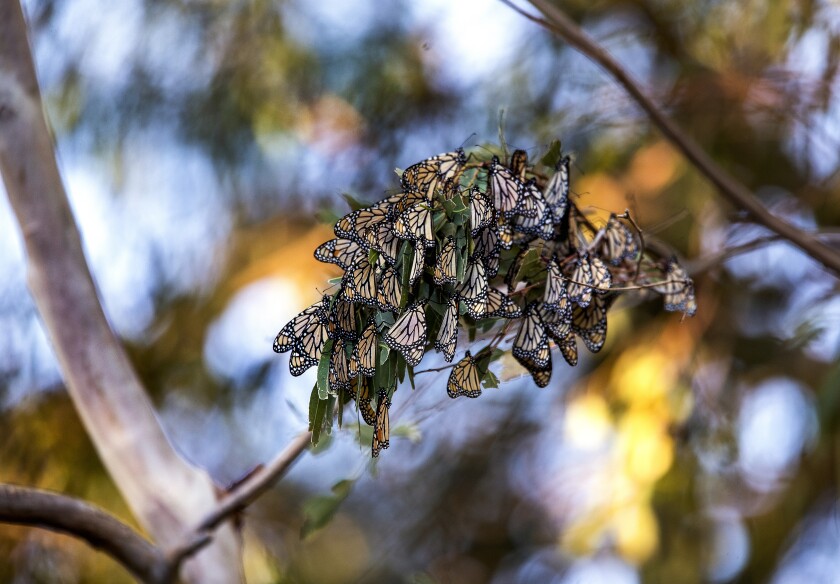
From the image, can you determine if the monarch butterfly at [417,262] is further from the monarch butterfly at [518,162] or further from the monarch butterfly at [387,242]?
the monarch butterfly at [518,162]

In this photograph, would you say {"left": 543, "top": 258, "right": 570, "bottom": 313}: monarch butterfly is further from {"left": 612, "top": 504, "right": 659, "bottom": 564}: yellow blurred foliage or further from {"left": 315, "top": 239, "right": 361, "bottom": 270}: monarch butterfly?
{"left": 612, "top": 504, "right": 659, "bottom": 564}: yellow blurred foliage

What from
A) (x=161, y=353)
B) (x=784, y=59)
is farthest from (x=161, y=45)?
(x=784, y=59)

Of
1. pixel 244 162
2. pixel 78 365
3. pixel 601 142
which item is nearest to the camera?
pixel 78 365

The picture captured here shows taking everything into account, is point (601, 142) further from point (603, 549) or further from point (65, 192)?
point (65, 192)

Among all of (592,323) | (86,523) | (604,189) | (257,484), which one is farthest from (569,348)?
(604,189)

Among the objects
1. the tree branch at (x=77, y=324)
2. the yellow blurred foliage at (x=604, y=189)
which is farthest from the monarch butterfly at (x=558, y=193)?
the yellow blurred foliage at (x=604, y=189)

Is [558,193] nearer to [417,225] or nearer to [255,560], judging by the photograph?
[417,225]

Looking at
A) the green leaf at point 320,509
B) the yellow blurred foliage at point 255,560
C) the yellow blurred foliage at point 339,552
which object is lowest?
the green leaf at point 320,509
